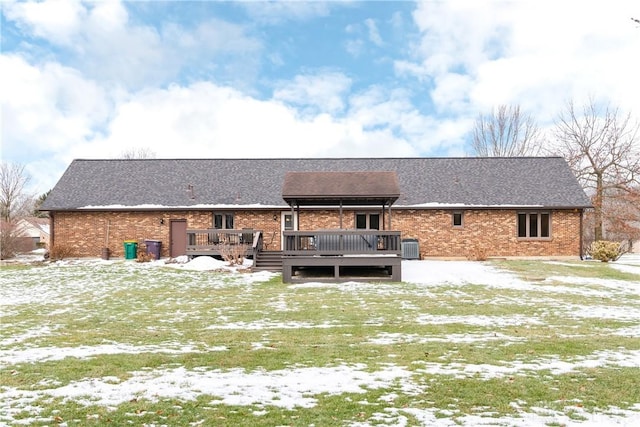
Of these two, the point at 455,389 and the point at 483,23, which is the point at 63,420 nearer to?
the point at 455,389

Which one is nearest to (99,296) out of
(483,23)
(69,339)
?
(69,339)

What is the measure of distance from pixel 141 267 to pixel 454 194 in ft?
54.3

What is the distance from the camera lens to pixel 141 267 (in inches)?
792

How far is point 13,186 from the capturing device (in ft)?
185

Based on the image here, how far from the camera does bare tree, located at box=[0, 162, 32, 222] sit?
183 feet

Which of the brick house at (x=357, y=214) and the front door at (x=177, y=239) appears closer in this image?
the brick house at (x=357, y=214)

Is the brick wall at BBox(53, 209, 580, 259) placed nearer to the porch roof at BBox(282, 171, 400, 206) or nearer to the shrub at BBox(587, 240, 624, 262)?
the shrub at BBox(587, 240, 624, 262)

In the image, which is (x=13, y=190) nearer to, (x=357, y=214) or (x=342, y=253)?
(x=357, y=214)

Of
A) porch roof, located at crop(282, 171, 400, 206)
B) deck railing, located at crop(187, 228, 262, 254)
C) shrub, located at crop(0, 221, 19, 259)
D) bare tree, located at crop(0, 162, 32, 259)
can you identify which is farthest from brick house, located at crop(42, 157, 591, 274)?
bare tree, located at crop(0, 162, 32, 259)

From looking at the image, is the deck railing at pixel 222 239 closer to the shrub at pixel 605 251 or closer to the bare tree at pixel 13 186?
the shrub at pixel 605 251

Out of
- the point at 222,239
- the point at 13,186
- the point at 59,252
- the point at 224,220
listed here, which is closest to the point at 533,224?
the point at 222,239

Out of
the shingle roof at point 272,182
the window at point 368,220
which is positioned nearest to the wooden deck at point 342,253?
the window at point 368,220

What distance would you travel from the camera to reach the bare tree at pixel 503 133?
45906 millimetres

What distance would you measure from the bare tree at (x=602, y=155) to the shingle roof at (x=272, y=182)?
8.39 m
